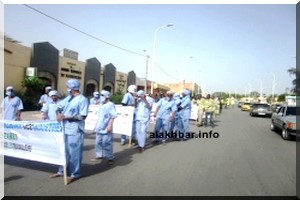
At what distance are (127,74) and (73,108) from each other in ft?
147

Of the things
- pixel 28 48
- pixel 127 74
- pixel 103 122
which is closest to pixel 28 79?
pixel 28 48

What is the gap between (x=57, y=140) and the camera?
666 cm

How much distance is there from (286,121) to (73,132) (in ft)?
33.7

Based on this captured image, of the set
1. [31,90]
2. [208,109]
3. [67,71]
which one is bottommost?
[208,109]

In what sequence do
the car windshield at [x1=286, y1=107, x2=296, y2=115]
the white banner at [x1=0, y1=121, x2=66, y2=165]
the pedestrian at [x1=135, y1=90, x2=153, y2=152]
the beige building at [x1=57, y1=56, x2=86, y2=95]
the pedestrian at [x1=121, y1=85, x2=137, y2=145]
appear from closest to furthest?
the white banner at [x1=0, y1=121, x2=66, y2=165], the pedestrian at [x1=135, y1=90, x2=153, y2=152], the pedestrian at [x1=121, y1=85, x2=137, y2=145], the car windshield at [x1=286, y1=107, x2=296, y2=115], the beige building at [x1=57, y1=56, x2=86, y2=95]

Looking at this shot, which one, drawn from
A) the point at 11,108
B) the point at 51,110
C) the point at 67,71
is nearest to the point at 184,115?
the point at 51,110

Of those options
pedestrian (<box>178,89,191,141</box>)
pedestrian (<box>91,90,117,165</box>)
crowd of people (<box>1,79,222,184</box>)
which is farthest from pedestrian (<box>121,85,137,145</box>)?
pedestrian (<box>91,90,117,165</box>)

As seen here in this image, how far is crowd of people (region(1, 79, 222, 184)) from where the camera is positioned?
6.71 metres

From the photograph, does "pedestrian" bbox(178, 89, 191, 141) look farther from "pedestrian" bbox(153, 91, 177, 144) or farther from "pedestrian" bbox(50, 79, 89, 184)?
"pedestrian" bbox(50, 79, 89, 184)

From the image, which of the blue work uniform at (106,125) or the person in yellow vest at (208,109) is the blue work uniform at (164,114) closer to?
the blue work uniform at (106,125)

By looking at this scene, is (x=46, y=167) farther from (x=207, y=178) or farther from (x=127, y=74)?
(x=127, y=74)

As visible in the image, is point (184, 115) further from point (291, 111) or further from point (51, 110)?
point (51, 110)

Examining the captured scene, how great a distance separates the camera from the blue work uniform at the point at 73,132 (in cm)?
668

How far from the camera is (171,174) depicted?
7422 mm
